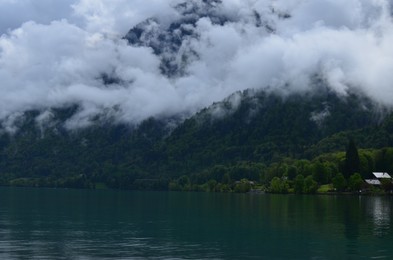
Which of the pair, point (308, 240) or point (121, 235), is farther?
point (121, 235)

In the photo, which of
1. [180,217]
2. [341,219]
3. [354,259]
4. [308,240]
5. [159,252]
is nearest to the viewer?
[354,259]

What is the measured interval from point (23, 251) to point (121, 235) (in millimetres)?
22138

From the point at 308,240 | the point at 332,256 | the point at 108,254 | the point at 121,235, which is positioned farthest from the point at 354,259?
the point at 121,235

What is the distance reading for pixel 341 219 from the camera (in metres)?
126

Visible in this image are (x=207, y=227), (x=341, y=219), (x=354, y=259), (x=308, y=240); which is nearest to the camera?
(x=354, y=259)

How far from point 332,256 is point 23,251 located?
40299 millimetres

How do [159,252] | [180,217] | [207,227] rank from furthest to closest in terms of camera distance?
[180,217] → [207,227] → [159,252]

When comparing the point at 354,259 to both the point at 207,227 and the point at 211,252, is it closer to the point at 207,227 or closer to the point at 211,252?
the point at 211,252

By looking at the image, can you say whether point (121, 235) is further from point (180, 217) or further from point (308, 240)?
point (180, 217)

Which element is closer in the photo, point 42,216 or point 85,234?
point 85,234

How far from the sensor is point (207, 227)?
113m

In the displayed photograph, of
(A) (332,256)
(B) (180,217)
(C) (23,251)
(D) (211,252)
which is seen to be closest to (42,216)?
(B) (180,217)

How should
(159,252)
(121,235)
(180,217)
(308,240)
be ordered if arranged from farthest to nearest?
(180,217) → (121,235) → (308,240) → (159,252)

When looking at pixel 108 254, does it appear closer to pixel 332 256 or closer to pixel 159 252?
pixel 159 252
